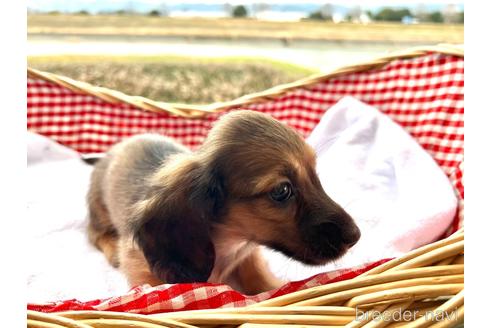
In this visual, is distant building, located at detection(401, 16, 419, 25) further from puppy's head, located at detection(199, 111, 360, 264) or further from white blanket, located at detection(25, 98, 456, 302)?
puppy's head, located at detection(199, 111, 360, 264)

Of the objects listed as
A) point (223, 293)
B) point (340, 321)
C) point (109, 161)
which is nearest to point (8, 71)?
point (223, 293)

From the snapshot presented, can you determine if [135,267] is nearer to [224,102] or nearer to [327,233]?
[327,233]

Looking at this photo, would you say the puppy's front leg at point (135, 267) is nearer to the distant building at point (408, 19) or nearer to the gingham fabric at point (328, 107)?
the gingham fabric at point (328, 107)

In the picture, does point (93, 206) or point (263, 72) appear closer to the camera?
point (93, 206)

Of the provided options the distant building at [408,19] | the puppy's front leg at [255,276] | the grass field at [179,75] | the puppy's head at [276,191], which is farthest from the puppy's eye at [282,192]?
the grass field at [179,75]

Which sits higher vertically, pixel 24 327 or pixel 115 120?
pixel 115 120

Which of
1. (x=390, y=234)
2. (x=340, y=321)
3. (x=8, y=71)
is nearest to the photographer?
(x=8, y=71)

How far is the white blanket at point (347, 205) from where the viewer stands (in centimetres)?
106

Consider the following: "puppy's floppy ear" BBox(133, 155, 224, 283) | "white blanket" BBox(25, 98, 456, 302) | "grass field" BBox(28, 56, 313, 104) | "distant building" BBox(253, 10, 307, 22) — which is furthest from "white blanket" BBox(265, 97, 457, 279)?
"grass field" BBox(28, 56, 313, 104)

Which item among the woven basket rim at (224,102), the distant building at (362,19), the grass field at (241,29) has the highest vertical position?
the distant building at (362,19)

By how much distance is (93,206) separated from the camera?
141 cm

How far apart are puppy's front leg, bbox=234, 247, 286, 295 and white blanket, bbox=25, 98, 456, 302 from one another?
18 mm
